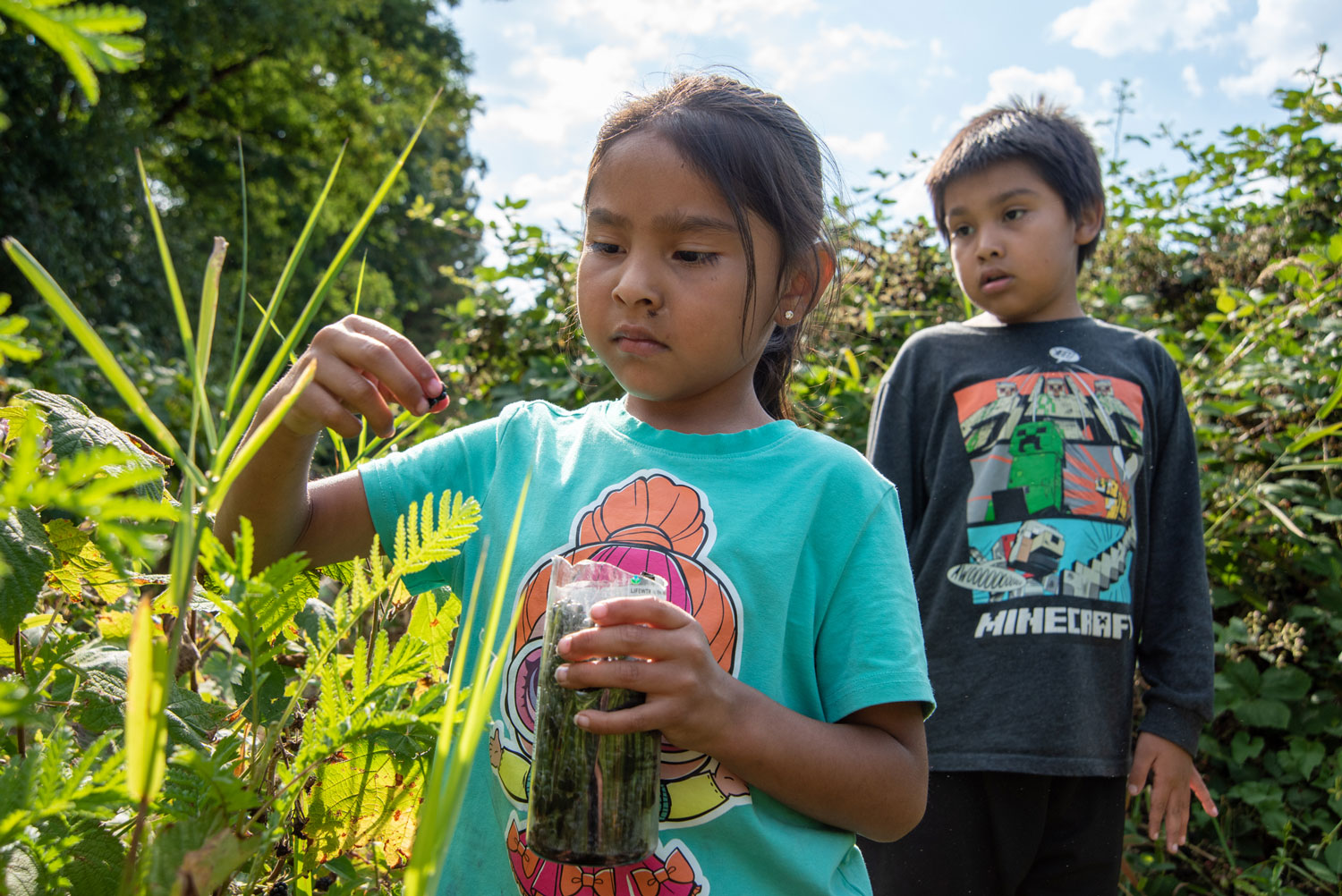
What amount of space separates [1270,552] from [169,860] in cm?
314

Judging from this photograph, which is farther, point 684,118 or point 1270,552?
point 1270,552

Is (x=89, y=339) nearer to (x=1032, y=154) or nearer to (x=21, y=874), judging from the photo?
(x=21, y=874)

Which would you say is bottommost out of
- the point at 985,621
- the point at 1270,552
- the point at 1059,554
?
the point at 985,621

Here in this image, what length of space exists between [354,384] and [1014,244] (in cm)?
180

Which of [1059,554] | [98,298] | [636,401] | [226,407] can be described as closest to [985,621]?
[1059,554]

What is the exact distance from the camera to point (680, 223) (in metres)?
1.23

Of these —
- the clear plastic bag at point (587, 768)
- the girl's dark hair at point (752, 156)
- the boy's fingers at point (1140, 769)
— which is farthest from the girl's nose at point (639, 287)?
the boy's fingers at point (1140, 769)

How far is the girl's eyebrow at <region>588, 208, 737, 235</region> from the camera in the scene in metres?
1.23

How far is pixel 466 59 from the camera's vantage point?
2020 cm

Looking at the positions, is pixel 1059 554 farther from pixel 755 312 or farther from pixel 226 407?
pixel 226 407

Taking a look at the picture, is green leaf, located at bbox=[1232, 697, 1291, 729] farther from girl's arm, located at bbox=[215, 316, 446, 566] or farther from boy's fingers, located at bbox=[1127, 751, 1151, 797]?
girl's arm, located at bbox=[215, 316, 446, 566]

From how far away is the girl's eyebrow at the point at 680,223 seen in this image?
1226mm

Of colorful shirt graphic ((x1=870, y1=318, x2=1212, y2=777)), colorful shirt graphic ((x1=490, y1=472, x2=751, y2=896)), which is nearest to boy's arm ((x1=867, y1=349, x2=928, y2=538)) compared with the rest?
colorful shirt graphic ((x1=870, y1=318, x2=1212, y2=777))

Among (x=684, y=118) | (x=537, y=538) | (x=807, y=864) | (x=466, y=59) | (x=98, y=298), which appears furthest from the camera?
(x=466, y=59)
